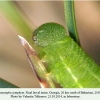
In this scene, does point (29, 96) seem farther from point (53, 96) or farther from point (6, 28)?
point (6, 28)

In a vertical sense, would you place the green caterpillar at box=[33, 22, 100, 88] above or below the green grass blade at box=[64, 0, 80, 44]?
below

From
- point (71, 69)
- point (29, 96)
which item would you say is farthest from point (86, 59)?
point (29, 96)

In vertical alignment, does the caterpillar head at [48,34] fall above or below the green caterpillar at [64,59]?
above

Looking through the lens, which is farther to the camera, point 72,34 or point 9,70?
point 9,70

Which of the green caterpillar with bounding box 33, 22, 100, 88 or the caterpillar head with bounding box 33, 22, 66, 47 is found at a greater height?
the caterpillar head with bounding box 33, 22, 66, 47

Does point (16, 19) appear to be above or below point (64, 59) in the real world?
above

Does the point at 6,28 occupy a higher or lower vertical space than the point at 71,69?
higher
